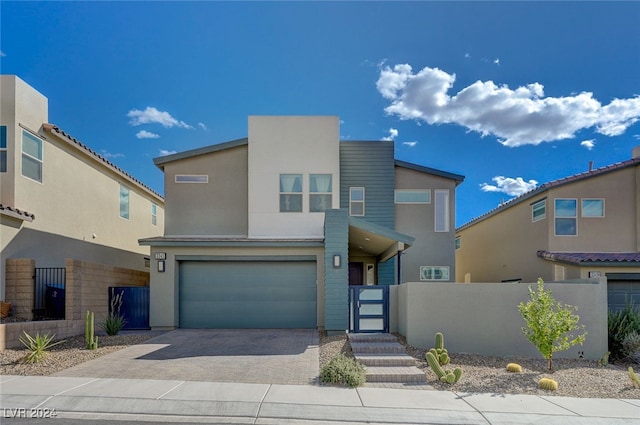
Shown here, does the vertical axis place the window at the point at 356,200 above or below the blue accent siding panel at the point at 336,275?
above

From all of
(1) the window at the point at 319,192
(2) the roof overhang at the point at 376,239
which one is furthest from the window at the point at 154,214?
(2) the roof overhang at the point at 376,239

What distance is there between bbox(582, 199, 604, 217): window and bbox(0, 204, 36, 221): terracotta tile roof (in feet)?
63.0

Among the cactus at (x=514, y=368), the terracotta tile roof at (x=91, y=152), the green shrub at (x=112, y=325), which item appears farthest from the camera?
the terracotta tile roof at (x=91, y=152)

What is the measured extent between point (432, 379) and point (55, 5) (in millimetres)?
15148

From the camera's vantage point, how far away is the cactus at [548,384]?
27.2 ft

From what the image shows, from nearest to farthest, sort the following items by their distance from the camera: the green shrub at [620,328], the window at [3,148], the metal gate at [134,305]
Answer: the green shrub at [620,328] < the window at [3,148] < the metal gate at [134,305]

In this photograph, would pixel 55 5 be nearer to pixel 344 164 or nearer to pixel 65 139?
pixel 65 139

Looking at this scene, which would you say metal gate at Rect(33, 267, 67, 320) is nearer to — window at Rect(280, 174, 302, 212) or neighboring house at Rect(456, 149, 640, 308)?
window at Rect(280, 174, 302, 212)

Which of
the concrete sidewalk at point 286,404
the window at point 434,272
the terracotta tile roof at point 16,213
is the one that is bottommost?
the concrete sidewalk at point 286,404

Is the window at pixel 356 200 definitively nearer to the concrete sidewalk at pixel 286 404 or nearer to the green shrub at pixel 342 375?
the green shrub at pixel 342 375

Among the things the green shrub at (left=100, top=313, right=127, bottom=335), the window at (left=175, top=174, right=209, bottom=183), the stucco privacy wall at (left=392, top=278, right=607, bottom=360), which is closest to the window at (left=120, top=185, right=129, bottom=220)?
the window at (left=175, top=174, right=209, bottom=183)

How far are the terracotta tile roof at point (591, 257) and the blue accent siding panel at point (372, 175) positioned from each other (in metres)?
5.99

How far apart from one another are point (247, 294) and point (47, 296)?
5872 millimetres

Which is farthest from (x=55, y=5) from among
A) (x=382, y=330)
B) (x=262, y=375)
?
(x=382, y=330)
